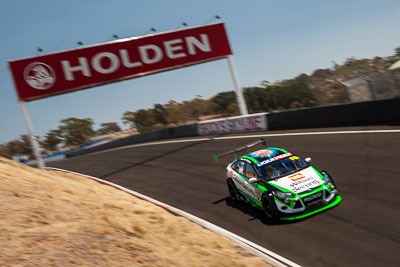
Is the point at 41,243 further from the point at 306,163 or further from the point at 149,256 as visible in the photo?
the point at 306,163

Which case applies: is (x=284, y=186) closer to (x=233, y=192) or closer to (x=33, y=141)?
(x=233, y=192)

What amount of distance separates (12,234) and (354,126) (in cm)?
1545

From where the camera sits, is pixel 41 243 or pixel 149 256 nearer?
pixel 41 243

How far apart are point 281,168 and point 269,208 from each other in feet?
3.70

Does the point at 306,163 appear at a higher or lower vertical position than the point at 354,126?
higher

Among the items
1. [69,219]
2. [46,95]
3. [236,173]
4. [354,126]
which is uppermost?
[46,95]

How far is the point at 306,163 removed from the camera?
32.7 feet

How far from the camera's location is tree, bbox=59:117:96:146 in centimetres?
7956

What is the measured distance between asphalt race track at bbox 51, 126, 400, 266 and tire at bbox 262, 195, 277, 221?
0.74ft

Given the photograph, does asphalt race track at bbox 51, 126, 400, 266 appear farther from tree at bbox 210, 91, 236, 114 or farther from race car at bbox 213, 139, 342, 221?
tree at bbox 210, 91, 236, 114

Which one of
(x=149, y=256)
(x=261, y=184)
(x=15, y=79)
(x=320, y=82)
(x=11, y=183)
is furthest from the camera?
(x=320, y=82)

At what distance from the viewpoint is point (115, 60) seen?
1047 inches

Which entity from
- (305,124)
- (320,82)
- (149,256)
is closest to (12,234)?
(149,256)

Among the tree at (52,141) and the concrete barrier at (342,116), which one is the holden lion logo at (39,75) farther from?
the tree at (52,141)
